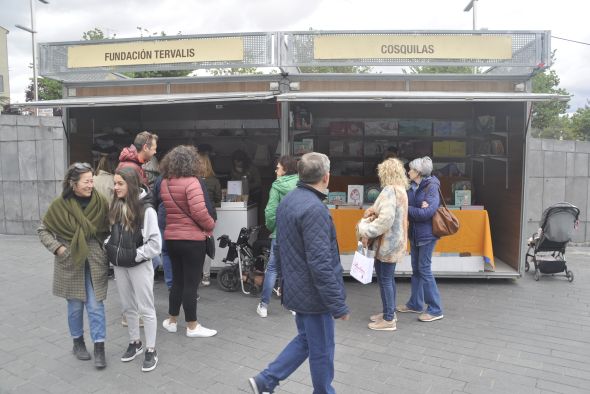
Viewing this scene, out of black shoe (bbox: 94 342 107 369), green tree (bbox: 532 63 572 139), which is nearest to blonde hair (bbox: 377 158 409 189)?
black shoe (bbox: 94 342 107 369)

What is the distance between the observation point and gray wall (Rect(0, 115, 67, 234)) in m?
10.4

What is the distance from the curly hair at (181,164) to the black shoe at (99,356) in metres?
1.47

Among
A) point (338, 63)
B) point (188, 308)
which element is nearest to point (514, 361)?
point (188, 308)

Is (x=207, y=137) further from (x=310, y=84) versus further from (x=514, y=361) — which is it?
(x=514, y=361)

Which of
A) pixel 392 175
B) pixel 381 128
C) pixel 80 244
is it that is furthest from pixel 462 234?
pixel 80 244

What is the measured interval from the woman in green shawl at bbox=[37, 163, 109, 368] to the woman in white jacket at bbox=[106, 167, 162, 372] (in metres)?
0.15

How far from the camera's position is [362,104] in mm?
8039

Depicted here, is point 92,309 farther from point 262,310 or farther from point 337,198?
point 337,198

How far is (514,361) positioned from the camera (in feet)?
13.3

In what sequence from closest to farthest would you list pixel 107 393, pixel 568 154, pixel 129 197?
pixel 107 393, pixel 129 197, pixel 568 154

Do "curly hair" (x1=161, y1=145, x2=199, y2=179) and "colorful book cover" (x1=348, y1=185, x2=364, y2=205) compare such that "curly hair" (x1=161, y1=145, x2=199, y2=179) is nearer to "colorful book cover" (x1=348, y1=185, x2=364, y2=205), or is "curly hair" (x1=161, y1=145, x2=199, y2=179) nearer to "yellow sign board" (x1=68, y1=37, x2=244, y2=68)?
"yellow sign board" (x1=68, y1=37, x2=244, y2=68)

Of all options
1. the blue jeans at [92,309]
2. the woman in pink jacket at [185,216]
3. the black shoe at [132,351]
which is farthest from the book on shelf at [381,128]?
the blue jeans at [92,309]

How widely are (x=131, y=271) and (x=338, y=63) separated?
352 centimetres

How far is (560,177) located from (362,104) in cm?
446
